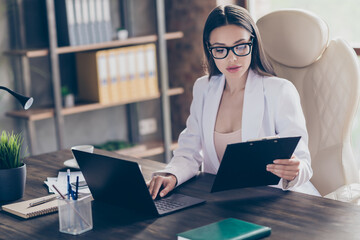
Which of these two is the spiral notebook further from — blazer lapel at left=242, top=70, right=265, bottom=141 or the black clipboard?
blazer lapel at left=242, top=70, right=265, bottom=141

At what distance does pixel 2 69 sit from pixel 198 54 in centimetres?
140

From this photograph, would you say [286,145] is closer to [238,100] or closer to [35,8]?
[238,100]

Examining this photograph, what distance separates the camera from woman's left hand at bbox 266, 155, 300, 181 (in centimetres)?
170

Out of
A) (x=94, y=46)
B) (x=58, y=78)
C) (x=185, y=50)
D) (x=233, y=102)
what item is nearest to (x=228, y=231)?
(x=233, y=102)

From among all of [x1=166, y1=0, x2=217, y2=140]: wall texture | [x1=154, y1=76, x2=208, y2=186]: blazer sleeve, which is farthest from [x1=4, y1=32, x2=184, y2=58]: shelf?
[x1=154, y1=76, x2=208, y2=186]: blazer sleeve

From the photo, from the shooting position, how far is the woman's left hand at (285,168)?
5.58 feet

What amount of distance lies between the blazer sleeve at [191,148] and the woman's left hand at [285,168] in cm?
34

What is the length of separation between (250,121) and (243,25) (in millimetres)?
361

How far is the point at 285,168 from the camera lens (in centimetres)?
171

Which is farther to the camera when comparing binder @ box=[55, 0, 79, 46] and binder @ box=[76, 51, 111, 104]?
binder @ box=[76, 51, 111, 104]

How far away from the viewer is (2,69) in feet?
11.7

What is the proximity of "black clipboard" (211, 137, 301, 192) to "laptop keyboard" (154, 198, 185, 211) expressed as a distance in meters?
0.13

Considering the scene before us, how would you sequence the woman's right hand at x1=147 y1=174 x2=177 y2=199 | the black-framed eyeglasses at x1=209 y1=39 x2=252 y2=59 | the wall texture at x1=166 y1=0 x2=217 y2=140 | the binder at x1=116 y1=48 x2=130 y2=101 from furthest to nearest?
1. the wall texture at x1=166 y1=0 x2=217 y2=140
2. the binder at x1=116 y1=48 x2=130 y2=101
3. the black-framed eyeglasses at x1=209 y1=39 x2=252 y2=59
4. the woman's right hand at x1=147 y1=174 x2=177 y2=199

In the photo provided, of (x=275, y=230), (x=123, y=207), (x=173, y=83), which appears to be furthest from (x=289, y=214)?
(x=173, y=83)
